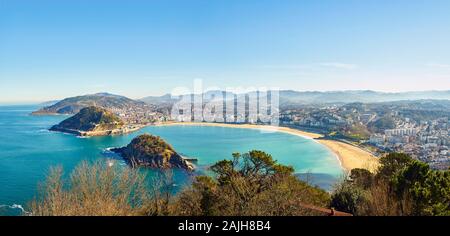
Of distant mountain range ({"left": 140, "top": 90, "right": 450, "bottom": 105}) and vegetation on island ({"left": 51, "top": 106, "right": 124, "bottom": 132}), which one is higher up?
distant mountain range ({"left": 140, "top": 90, "right": 450, "bottom": 105})

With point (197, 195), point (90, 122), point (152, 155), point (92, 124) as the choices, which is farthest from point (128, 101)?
point (197, 195)

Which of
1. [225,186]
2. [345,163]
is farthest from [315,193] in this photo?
[345,163]

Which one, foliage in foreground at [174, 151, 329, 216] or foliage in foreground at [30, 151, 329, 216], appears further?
foliage in foreground at [174, 151, 329, 216]

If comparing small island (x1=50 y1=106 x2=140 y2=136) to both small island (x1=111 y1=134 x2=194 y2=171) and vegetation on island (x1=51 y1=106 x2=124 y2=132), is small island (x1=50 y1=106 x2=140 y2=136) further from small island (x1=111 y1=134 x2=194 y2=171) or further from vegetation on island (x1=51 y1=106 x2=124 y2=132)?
small island (x1=111 y1=134 x2=194 y2=171)

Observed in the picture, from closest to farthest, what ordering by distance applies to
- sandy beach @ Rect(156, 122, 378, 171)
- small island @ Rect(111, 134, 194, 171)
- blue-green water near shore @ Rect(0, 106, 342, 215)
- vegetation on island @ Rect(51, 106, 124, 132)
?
blue-green water near shore @ Rect(0, 106, 342, 215) → sandy beach @ Rect(156, 122, 378, 171) → small island @ Rect(111, 134, 194, 171) → vegetation on island @ Rect(51, 106, 124, 132)

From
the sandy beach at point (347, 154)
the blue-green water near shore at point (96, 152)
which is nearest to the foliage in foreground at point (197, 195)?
the sandy beach at point (347, 154)

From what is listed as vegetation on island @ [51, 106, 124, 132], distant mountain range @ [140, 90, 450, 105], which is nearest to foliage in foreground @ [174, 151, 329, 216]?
vegetation on island @ [51, 106, 124, 132]
